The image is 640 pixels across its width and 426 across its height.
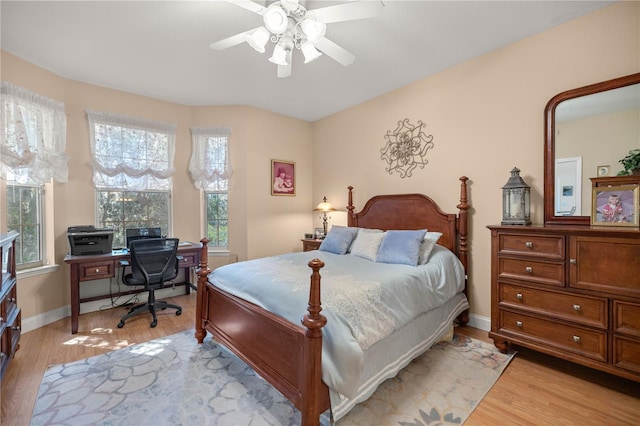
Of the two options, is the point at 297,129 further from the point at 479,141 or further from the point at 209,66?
the point at 479,141

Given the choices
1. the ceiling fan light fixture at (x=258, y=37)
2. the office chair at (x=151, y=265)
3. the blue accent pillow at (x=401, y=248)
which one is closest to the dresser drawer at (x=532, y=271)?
the blue accent pillow at (x=401, y=248)

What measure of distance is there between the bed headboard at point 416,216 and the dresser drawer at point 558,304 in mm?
654

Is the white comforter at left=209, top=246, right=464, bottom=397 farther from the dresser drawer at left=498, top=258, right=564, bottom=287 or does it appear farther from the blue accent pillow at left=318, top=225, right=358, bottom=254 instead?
the dresser drawer at left=498, top=258, right=564, bottom=287

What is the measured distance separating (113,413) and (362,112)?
13.4ft

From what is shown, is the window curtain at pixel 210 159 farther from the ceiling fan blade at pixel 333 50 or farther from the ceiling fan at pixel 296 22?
the ceiling fan blade at pixel 333 50

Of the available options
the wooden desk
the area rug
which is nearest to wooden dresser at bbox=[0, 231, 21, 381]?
the area rug

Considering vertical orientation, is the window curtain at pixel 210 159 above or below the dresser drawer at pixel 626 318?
above

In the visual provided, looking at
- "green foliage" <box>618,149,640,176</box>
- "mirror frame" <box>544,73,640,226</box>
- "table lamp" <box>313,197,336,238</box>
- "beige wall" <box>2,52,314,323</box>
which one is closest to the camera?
"green foliage" <box>618,149,640,176</box>

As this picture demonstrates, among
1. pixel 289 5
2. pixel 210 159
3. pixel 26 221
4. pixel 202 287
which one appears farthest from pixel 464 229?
pixel 26 221

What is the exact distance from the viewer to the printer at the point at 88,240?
3.01 m

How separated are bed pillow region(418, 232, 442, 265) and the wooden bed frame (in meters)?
0.27

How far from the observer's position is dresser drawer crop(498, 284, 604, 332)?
193cm

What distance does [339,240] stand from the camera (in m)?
3.36

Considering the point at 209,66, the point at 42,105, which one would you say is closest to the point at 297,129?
the point at 209,66
